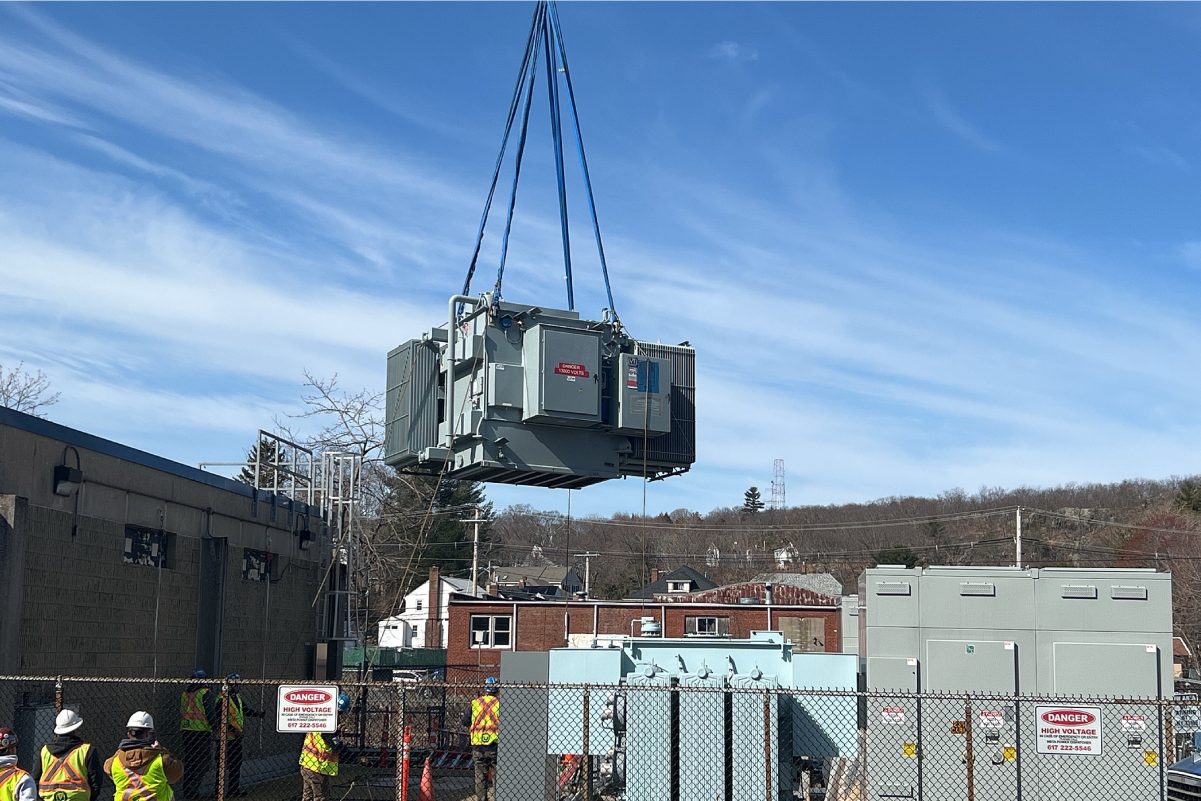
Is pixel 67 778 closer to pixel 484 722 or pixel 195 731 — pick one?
pixel 484 722

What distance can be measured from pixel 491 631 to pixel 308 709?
3709cm

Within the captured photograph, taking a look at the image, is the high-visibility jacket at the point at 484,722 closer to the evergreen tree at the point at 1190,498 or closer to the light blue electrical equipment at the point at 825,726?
the light blue electrical equipment at the point at 825,726

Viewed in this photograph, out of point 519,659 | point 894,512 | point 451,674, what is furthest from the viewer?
point 894,512

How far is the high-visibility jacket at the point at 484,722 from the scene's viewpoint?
1636cm

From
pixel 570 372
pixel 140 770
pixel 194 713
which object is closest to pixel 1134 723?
pixel 570 372

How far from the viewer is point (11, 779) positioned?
28.9 ft

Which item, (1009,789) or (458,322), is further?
(458,322)

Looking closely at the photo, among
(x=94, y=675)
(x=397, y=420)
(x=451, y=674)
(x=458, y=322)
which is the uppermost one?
(x=458, y=322)

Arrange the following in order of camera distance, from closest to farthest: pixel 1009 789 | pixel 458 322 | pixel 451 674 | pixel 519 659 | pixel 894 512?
1. pixel 1009 789
2. pixel 519 659
3. pixel 458 322
4. pixel 451 674
5. pixel 894 512

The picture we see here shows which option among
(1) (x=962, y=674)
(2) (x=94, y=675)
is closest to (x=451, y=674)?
(2) (x=94, y=675)

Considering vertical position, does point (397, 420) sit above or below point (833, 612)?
above

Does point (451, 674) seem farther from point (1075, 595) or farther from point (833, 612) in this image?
point (1075, 595)

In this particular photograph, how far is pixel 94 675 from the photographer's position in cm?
1512

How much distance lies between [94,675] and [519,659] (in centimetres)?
569
